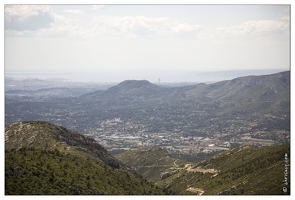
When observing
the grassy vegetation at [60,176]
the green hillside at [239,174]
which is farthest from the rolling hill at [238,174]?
the grassy vegetation at [60,176]

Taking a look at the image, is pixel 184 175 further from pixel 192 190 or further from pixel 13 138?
pixel 13 138

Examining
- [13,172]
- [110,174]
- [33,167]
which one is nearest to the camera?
[13,172]

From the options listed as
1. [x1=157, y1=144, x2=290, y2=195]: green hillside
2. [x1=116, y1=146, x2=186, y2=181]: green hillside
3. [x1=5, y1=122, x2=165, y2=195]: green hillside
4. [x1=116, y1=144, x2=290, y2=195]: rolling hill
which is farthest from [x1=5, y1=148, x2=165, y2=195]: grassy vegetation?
[x1=116, y1=146, x2=186, y2=181]: green hillside

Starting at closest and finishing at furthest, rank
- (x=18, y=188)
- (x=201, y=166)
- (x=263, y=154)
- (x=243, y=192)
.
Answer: (x=18, y=188) → (x=243, y=192) → (x=263, y=154) → (x=201, y=166)

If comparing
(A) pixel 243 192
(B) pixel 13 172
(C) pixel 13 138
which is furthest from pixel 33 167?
(A) pixel 243 192

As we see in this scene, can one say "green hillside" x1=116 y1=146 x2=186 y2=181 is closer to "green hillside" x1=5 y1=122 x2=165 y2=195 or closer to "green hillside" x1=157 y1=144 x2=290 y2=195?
"green hillside" x1=157 y1=144 x2=290 y2=195

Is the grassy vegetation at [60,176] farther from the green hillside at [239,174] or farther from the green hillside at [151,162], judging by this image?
the green hillside at [151,162]

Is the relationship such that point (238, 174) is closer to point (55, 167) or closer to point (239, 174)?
point (239, 174)
